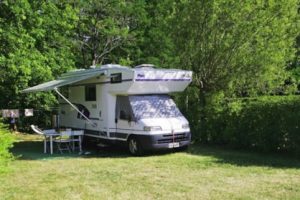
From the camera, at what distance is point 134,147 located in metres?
13.4

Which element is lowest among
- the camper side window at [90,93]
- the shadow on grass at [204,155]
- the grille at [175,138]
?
the shadow on grass at [204,155]

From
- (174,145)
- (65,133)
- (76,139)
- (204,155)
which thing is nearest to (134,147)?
(174,145)

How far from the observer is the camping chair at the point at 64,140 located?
47.1 feet

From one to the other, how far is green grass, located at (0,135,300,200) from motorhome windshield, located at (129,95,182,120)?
125 cm

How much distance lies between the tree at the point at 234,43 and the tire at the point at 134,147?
336cm

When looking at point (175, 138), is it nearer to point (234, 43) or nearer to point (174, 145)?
point (174, 145)

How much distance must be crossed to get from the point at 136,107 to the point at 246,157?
141 inches

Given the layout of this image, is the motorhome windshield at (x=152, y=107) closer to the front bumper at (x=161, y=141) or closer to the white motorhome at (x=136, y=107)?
the white motorhome at (x=136, y=107)

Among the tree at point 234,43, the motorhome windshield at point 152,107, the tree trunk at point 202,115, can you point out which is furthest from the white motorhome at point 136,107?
the tree trunk at point 202,115

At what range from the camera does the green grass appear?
817cm

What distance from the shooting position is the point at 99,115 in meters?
14.9

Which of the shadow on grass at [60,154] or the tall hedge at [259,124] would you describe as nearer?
the tall hedge at [259,124]

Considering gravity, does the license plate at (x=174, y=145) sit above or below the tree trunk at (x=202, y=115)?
below

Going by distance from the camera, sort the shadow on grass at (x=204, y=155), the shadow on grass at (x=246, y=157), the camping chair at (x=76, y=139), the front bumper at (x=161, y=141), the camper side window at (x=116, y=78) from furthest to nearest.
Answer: the camping chair at (x=76, y=139), the camper side window at (x=116, y=78), the front bumper at (x=161, y=141), the shadow on grass at (x=204, y=155), the shadow on grass at (x=246, y=157)
